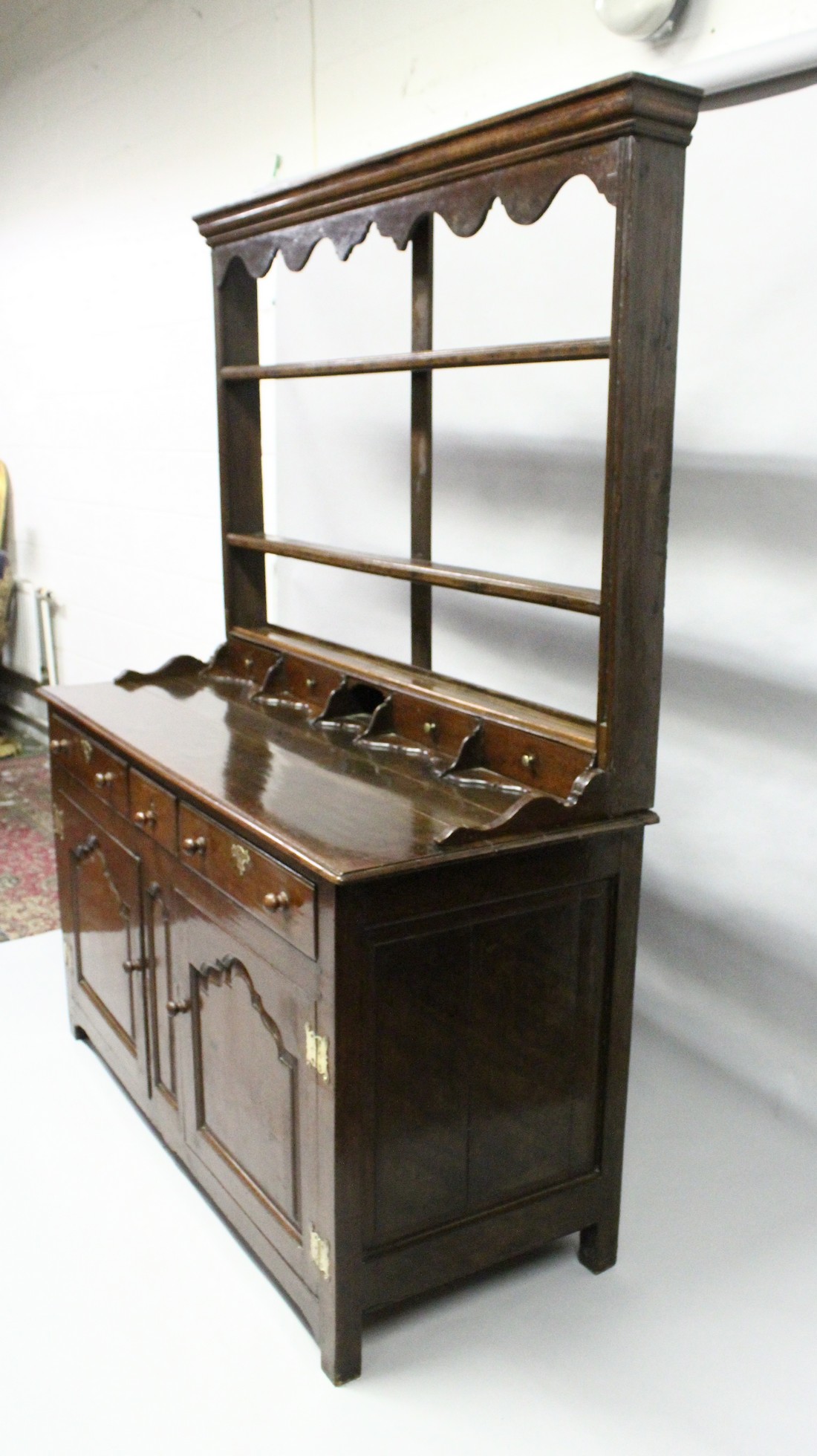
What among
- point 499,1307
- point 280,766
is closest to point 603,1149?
point 499,1307

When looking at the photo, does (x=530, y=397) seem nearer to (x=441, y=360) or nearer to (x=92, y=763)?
(x=441, y=360)

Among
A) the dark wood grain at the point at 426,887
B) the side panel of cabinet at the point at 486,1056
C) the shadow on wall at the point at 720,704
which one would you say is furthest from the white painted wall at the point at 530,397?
the side panel of cabinet at the point at 486,1056

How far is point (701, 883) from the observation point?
8.92 feet

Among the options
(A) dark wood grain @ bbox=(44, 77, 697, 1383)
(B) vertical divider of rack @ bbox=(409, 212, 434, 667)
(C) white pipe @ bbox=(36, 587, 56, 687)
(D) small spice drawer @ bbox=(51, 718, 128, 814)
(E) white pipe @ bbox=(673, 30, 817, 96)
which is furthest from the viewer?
(C) white pipe @ bbox=(36, 587, 56, 687)

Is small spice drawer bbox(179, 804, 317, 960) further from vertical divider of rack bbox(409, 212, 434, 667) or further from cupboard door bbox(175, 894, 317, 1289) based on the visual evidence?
vertical divider of rack bbox(409, 212, 434, 667)

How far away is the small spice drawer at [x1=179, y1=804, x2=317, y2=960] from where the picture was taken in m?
1.81

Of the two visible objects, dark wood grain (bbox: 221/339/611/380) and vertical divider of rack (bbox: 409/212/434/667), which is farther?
vertical divider of rack (bbox: 409/212/434/667)

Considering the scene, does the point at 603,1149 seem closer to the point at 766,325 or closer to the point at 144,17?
the point at 766,325

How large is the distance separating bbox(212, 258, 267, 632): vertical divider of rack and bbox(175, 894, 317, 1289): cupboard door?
3.00 ft

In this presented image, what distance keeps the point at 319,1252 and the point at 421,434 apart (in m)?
1.44

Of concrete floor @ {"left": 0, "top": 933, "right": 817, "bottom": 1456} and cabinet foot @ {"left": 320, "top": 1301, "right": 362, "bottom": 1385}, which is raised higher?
cabinet foot @ {"left": 320, "top": 1301, "right": 362, "bottom": 1385}

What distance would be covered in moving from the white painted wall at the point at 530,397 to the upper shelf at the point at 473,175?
61cm

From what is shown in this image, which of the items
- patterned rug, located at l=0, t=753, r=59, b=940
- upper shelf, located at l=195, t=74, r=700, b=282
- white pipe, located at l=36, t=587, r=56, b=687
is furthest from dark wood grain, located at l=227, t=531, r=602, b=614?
white pipe, located at l=36, t=587, r=56, b=687

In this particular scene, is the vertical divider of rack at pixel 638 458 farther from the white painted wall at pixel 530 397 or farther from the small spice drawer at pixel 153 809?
the small spice drawer at pixel 153 809
